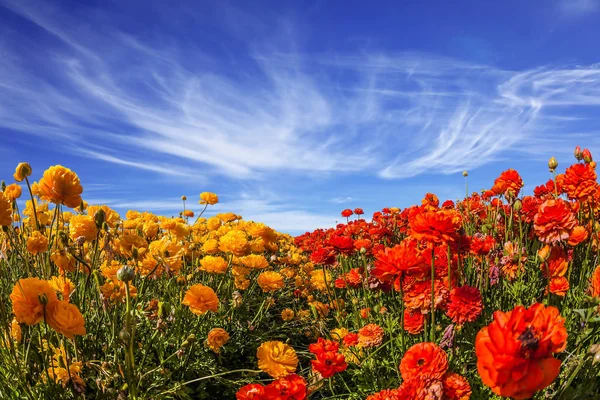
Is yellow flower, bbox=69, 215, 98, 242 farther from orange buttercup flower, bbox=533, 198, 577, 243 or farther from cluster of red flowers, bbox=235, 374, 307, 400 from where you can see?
orange buttercup flower, bbox=533, 198, 577, 243

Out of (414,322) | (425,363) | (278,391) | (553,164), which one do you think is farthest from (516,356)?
(553,164)

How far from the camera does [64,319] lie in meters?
1.54

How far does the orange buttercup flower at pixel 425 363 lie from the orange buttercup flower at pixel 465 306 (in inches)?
20.8

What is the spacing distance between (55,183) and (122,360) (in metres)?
1.05

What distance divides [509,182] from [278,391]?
3000mm

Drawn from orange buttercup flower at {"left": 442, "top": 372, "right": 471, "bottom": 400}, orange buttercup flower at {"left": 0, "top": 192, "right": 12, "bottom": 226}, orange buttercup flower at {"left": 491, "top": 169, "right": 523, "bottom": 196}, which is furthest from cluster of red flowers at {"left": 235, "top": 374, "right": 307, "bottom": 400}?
orange buttercup flower at {"left": 491, "top": 169, "right": 523, "bottom": 196}

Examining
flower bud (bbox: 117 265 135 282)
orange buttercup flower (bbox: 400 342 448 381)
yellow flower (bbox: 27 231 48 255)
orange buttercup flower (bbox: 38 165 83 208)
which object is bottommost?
orange buttercup flower (bbox: 400 342 448 381)

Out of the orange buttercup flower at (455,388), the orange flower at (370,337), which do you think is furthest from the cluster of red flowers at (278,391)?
the orange flower at (370,337)

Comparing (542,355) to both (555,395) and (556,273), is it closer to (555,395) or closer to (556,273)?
(555,395)

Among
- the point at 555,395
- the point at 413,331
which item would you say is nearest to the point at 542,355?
the point at 555,395

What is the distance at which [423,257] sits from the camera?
1.94m

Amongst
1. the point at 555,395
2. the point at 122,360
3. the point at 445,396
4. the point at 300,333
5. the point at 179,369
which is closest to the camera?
the point at 445,396

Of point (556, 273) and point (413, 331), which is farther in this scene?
point (556, 273)

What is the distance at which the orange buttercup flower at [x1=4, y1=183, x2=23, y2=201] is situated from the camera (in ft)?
9.72
